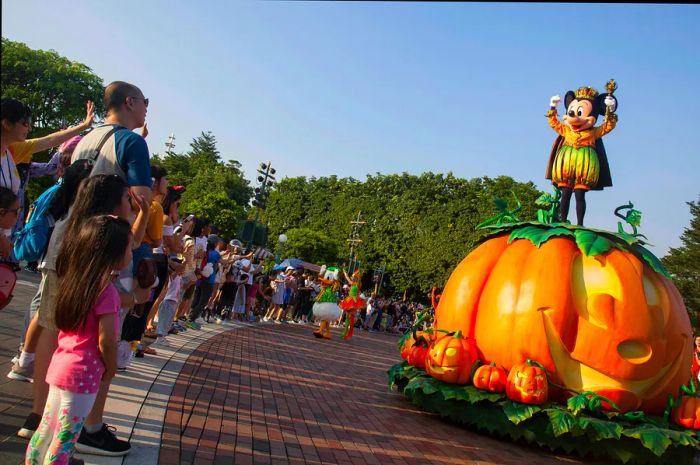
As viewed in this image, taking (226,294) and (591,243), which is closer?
(591,243)

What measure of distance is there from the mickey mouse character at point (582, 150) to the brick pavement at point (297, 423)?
11.7ft

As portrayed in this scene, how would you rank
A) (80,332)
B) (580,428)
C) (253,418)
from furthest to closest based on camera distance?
(580,428), (253,418), (80,332)

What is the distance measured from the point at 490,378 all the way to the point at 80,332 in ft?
15.3

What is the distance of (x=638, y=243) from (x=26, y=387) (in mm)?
6429

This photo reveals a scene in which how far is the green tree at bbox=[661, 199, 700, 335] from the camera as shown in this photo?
1619 inches

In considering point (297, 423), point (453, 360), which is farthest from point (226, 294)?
point (297, 423)

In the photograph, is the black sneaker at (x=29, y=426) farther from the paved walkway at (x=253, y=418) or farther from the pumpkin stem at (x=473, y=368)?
the pumpkin stem at (x=473, y=368)

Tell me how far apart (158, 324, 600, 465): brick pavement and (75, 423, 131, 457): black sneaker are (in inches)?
10.2

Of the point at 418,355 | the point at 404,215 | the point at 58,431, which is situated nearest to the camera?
the point at 58,431

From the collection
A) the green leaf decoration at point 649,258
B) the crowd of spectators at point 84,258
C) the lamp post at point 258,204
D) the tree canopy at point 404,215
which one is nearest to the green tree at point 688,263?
the tree canopy at point 404,215

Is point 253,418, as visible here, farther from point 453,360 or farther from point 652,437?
point 652,437

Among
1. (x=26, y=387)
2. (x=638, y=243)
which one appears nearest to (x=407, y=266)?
(x=638, y=243)

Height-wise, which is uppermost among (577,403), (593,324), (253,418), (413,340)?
(593,324)

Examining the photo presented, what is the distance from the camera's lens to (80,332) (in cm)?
264
